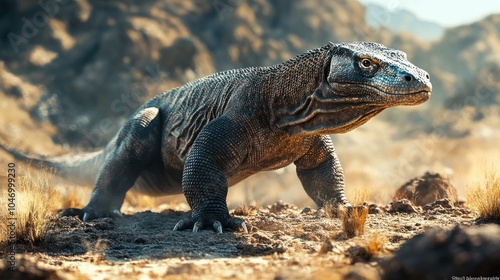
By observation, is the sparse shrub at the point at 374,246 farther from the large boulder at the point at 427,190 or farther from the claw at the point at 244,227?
the large boulder at the point at 427,190

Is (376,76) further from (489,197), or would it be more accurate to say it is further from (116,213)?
(116,213)

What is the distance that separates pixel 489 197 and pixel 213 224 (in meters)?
3.01

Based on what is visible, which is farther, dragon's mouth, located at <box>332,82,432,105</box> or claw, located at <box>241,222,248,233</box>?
claw, located at <box>241,222,248,233</box>

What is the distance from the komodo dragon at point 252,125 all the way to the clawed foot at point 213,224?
0.04ft

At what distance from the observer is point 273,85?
7055 mm

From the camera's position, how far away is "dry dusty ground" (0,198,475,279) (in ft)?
14.7

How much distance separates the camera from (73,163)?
11078 mm

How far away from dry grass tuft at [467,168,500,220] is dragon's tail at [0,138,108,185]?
240 inches

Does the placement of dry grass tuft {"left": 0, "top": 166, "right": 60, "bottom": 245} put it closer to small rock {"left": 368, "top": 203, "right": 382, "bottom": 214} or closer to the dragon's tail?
the dragon's tail

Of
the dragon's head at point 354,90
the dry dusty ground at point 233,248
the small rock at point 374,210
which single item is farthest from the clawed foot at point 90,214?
the small rock at point 374,210

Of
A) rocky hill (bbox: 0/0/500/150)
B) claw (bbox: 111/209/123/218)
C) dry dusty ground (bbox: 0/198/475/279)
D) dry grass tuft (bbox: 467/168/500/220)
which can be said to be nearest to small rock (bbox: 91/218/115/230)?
dry dusty ground (bbox: 0/198/475/279)

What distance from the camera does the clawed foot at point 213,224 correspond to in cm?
647

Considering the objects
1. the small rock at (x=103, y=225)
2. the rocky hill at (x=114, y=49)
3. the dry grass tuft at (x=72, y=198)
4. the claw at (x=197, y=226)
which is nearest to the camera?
the claw at (x=197, y=226)

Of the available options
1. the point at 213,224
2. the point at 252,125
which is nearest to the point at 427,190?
the point at 252,125
